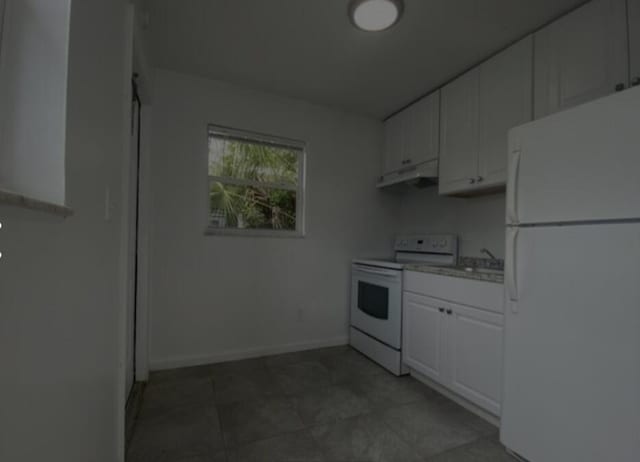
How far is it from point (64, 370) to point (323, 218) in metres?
2.48

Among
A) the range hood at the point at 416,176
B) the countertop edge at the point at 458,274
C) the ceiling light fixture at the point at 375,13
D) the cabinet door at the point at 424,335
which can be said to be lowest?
the cabinet door at the point at 424,335

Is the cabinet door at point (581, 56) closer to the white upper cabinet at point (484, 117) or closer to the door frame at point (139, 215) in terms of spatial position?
the white upper cabinet at point (484, 117)

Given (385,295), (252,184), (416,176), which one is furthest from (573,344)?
(252,184)

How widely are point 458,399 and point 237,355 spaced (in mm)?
1816

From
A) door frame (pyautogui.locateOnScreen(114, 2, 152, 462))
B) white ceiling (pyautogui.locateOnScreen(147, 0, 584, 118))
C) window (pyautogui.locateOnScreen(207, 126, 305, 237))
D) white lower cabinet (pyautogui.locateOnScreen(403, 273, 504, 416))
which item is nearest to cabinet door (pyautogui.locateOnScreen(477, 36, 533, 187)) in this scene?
white ceiling (pyautogui.locateOnScreen(147, 0, 584, 118))

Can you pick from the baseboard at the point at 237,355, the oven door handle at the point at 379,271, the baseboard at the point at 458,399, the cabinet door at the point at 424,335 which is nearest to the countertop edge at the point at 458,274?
the oven door handle at the point at 379,271

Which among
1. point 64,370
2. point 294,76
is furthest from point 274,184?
point 64,370

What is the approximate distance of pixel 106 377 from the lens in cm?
114

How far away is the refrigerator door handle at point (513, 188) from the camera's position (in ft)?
5.08

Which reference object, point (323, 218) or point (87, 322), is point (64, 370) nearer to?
point (87, 322)

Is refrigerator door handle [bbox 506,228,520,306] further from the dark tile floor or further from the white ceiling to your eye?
the white ceiling

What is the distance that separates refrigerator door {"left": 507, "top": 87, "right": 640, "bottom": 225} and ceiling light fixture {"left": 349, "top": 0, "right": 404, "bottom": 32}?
3.19 feet

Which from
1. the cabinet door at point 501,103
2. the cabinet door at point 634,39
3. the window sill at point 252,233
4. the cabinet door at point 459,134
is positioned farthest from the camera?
the window sill at point 252,233

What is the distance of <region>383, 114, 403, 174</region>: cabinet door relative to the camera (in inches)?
123
